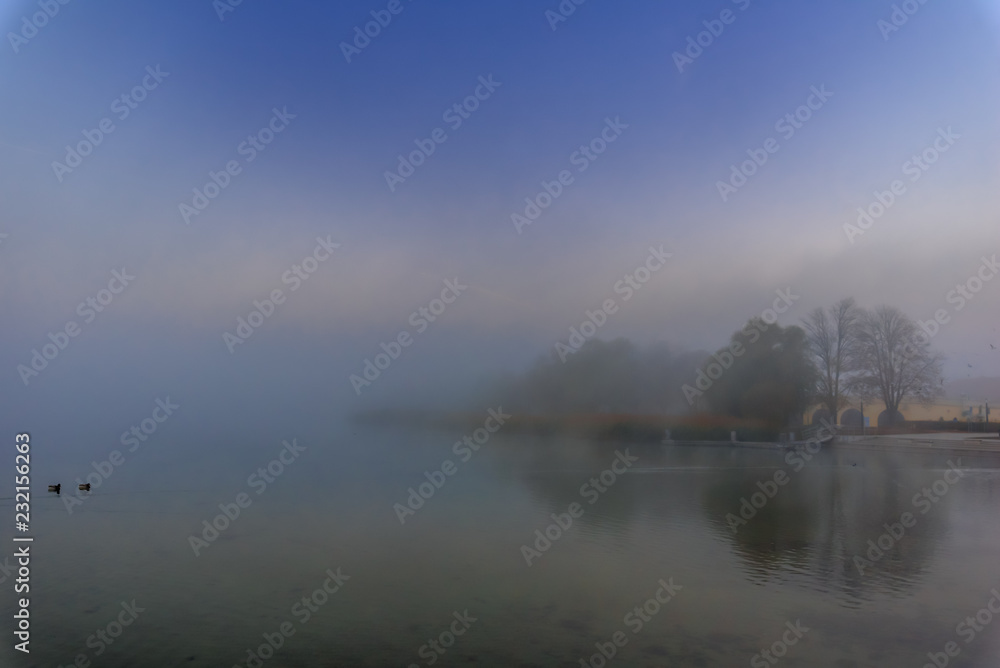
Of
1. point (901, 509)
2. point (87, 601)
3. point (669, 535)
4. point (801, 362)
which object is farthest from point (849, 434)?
point (87, 601)

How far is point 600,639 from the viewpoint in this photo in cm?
832

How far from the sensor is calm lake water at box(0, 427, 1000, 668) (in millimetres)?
8055

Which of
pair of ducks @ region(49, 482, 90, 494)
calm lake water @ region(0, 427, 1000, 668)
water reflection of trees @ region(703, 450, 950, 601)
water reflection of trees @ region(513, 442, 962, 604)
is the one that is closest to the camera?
calm lake water @ region(0, 427, 1000, 668)

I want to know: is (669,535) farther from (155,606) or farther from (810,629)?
(155,606)

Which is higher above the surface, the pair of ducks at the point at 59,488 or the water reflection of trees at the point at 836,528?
the water reflection of trees at the point at 836,528

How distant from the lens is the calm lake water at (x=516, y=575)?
8.05 metres

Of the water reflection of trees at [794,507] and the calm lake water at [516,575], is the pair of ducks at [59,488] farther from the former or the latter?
the water reflection of trees at [794,507]

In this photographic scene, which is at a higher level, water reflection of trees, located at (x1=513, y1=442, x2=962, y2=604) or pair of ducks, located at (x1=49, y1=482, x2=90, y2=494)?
water reflection of trees, located at (x1=513, y1=442, x2=962, y2=604)

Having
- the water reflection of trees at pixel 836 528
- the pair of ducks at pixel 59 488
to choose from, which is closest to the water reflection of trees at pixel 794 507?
the water reflection of trees at pixel 836 528

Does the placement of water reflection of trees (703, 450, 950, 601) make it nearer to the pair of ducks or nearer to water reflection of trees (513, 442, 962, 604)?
water reflection of trees (513, 442, 962, 604)

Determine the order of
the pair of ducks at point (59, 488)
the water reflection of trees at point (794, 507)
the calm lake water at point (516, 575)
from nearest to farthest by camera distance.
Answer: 1. the calm lake water at point (516, 575)
2. the water reflection of trees at point (794, 507)
3. the pair of ducks at point (59, 488)

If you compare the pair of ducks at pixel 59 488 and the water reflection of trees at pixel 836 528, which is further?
the pair of ducks at pixel 59 488

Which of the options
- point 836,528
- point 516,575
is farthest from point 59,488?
point 836,528

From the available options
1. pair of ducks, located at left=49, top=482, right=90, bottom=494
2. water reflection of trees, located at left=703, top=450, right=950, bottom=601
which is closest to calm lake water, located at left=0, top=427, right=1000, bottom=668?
water reflection of trees, located at left=703, top=450, right=950, bottom=601
